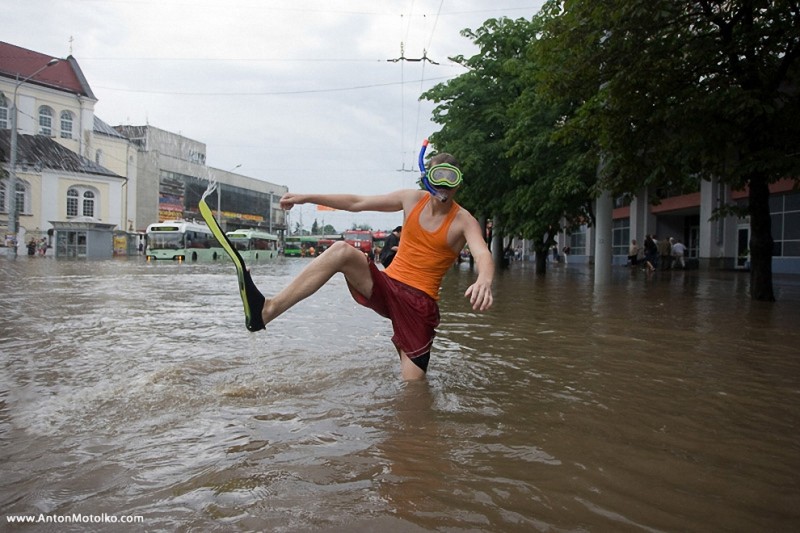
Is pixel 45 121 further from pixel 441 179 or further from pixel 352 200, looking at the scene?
pixel 441 179

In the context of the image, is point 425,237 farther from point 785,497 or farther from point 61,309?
point 61,309

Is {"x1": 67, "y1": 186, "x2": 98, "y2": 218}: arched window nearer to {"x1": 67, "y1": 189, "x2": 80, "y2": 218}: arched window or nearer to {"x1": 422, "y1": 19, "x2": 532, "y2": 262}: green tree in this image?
{"x1": 67, "y1": 189, "x2": 80, "y2": 218}: arched window

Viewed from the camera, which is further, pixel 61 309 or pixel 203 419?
pixel 61 309

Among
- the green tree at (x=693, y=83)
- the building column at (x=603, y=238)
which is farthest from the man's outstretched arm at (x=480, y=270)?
the building column at (x=603, y=238)

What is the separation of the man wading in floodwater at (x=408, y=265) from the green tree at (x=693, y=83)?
715 centimetres

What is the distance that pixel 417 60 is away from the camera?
26.2m

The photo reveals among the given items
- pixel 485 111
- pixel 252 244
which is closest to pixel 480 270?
pixel 485 111

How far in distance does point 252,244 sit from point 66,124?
76.1ft

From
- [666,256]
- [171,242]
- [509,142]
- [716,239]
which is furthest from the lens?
[171,242]

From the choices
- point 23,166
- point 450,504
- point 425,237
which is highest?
point 23,166

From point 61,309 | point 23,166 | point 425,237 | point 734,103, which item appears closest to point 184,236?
point 23,166

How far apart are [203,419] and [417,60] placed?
979 inches

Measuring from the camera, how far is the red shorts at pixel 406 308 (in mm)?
4203

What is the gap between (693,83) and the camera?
36.3ft
